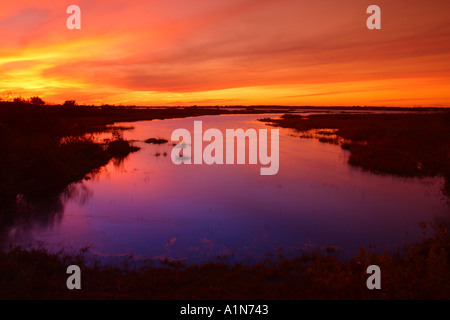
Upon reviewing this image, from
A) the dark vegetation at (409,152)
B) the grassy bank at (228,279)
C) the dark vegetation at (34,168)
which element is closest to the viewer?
the grassy bank at (228,279)

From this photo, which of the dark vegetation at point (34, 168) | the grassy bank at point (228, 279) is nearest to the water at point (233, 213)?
the dark vegetation at point (34, 168)

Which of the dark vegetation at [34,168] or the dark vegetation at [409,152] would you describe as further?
the dark vegetation at [409,152]

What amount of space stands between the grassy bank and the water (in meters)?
1.41

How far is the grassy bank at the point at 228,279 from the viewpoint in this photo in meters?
6.65

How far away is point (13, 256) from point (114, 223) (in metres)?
4.73

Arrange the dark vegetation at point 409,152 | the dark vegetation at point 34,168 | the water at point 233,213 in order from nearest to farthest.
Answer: the water at point 233,213 < the dark vegetation at point 34,168 < the dark vegetation at point 409,152

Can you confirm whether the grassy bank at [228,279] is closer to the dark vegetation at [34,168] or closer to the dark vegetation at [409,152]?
the dark vegetation at [34,168]

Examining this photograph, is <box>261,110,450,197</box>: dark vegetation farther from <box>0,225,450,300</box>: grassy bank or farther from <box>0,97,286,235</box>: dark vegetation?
<box>0,97,286,235</box>: dark vegetation

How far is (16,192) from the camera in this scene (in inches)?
616

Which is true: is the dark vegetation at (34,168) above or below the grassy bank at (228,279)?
above

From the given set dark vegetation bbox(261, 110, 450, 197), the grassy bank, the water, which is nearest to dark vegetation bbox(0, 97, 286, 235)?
the water

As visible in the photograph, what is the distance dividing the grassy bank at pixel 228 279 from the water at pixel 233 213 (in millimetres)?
1414

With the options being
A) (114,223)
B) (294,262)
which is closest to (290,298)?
(294,262)

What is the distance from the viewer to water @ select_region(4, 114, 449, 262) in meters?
11.0
